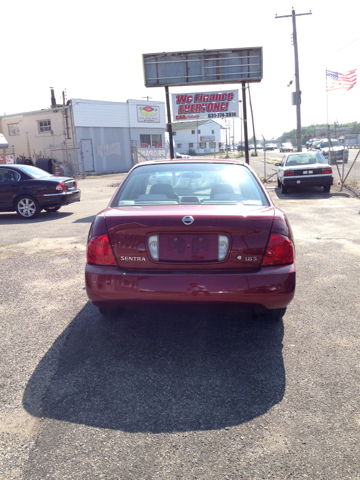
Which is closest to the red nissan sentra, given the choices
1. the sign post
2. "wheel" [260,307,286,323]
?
"wheel" [260,307,286,323]

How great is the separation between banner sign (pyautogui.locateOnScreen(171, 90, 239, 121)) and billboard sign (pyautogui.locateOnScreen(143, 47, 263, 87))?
660 millimetres

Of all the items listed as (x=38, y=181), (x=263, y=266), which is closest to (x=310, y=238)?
(x=263, y=266)

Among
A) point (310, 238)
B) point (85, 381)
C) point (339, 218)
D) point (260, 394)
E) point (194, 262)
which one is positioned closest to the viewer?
point (260, 394)

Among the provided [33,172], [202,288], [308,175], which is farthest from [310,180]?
[202,288]

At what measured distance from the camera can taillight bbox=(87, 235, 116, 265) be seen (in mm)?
3422

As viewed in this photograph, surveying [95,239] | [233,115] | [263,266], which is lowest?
[263,266]

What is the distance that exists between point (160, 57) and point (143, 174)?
11033mm

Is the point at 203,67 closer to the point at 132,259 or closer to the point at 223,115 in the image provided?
the point at 223,115

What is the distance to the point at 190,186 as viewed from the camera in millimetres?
4277

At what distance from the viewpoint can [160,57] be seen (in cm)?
1402

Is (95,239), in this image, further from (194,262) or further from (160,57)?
(160,57)

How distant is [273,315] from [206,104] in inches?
494

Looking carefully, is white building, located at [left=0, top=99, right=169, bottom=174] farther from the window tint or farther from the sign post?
the window tint

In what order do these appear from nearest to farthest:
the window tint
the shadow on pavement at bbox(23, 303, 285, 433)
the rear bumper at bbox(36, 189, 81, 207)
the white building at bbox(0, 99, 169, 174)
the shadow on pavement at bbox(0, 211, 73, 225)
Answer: the shadow on pavement at bbox(23, 303, 285, 433) → the shadow on pavement at bbox(0, 211, 73, 225) → the rear bumper at bbox(36, 189, 81, 207) → the window tint → the white building at bbox(0, 99, 169, 174)
